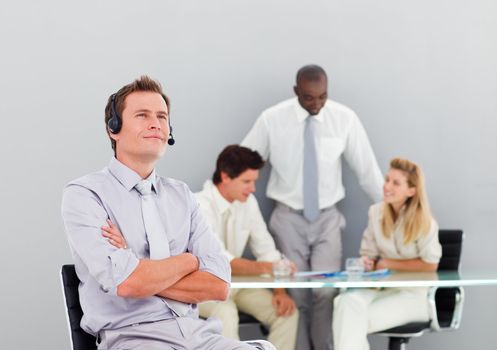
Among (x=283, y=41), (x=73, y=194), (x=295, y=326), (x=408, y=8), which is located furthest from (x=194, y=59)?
(x=73, y=194)

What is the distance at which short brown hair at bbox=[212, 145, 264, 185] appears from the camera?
538 centimetres

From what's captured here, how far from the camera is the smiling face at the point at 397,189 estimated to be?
17.3ft

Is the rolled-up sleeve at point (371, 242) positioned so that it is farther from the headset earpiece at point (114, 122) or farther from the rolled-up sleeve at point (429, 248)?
the headset earpiece at point (114, 122)

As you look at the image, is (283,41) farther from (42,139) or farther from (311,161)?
(42,139)

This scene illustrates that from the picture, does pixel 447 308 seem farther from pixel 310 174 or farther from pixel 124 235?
pixel 124 235

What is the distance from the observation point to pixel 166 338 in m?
3.05

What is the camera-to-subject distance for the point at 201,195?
5.40 meters

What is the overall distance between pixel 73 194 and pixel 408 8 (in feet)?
11.6

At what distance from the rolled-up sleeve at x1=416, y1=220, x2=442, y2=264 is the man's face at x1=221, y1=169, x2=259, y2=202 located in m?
0.95

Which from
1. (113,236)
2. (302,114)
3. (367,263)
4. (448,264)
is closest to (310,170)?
(302,114)

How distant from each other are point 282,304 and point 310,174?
0.83m

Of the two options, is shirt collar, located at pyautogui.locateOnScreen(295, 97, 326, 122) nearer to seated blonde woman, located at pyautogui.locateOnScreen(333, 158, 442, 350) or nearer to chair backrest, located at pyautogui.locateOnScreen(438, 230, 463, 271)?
seated blonde woman, located at pyautogui.locateOnScreen(333, 158, 442, 350)

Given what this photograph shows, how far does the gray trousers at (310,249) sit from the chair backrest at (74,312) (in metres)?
2.38

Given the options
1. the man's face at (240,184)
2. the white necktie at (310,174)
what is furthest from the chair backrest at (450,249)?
the man's face at (240,184)
